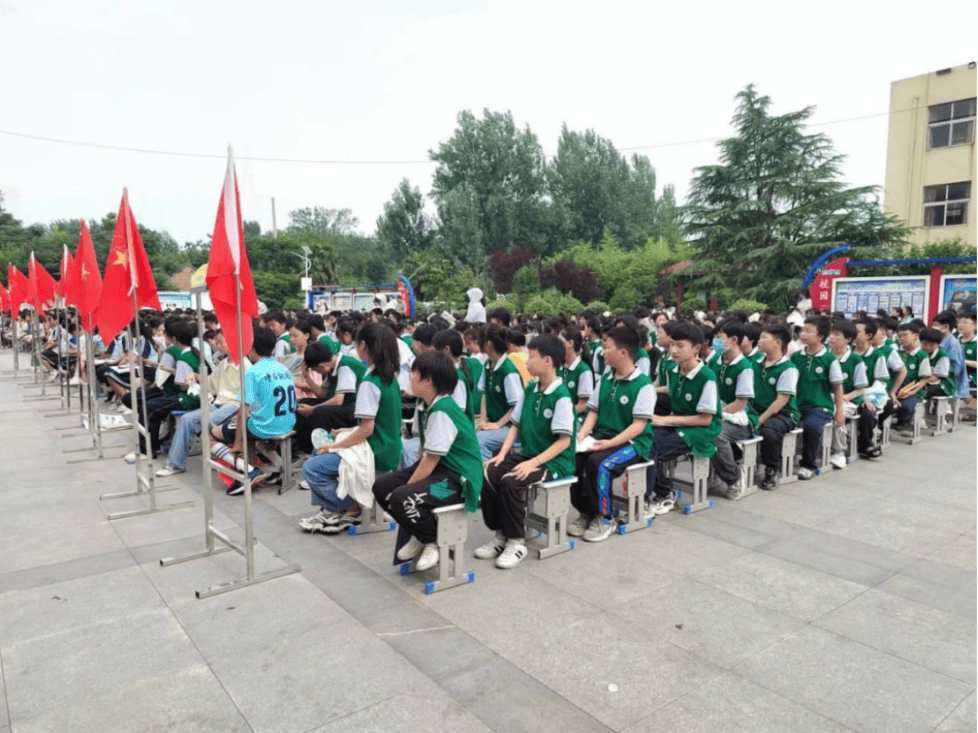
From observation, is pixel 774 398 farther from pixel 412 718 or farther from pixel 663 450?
pixel 412 718

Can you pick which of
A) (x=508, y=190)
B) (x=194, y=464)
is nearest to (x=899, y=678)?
(x=194, y=464)

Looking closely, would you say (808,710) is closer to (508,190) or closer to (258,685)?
(258,685)

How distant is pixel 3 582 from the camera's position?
4.06 m

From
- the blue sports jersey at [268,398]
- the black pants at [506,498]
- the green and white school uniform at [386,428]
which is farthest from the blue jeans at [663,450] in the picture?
the blue sports jersey at [268,398]

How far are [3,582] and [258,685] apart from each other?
2228mm

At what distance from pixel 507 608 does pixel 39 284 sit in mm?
12348

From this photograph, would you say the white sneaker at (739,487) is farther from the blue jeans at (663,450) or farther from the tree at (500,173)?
the tree at (500,173)

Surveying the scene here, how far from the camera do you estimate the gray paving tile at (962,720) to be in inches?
103

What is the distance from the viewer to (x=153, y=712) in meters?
2.76

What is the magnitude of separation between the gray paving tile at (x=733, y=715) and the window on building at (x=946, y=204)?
2815 centimetres

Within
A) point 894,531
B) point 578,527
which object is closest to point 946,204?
point 894,531

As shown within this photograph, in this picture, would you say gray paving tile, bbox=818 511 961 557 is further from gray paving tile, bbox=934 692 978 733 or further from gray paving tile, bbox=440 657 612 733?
gray paving tile, bbox=440 657 612 733

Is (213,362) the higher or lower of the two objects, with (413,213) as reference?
lower

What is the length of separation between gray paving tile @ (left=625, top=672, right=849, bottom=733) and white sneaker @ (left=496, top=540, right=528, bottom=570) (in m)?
1.51
